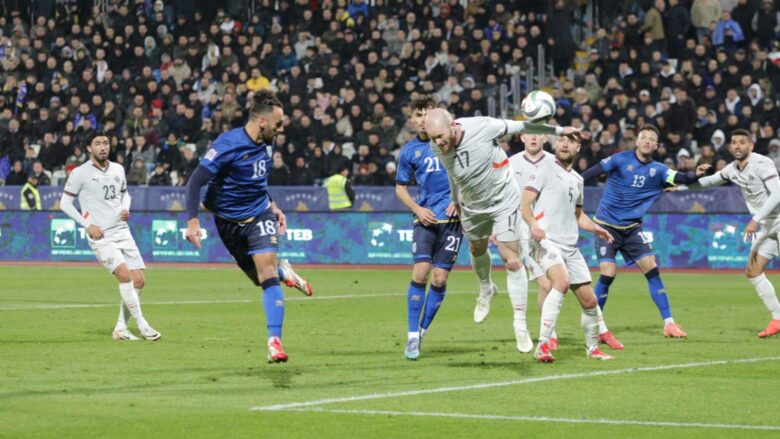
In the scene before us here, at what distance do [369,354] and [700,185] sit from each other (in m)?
5.42

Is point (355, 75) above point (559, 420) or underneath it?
above

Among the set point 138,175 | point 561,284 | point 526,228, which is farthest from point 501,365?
point 138,175

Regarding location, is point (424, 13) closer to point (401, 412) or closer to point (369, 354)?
point (369, 354)

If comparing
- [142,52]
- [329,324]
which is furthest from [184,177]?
[329,324]

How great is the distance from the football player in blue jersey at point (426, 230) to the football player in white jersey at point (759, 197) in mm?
4432

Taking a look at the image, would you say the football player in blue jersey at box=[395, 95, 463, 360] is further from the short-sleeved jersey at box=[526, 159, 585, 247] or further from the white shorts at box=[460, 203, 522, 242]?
the short-sleeved jersey at box=[526, 159, 585, 247]

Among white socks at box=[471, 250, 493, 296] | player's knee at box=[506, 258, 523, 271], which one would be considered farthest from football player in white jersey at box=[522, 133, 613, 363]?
white socks at box=[471, 250, 493, 296]

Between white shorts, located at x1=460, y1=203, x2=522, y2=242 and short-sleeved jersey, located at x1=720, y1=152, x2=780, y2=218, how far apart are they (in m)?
4.56

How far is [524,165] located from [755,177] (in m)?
3.61

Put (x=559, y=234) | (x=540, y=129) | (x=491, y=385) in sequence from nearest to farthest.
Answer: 1. (x=491, y=385)
2. (x=540, y=129)
3. (x=559, y=234)

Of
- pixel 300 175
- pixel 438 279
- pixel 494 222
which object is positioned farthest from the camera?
pixel 300 175

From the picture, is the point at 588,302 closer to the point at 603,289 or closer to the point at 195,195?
the point at 603,289

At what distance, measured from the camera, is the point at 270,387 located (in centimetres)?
1005

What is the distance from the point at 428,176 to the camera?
42.6ft
